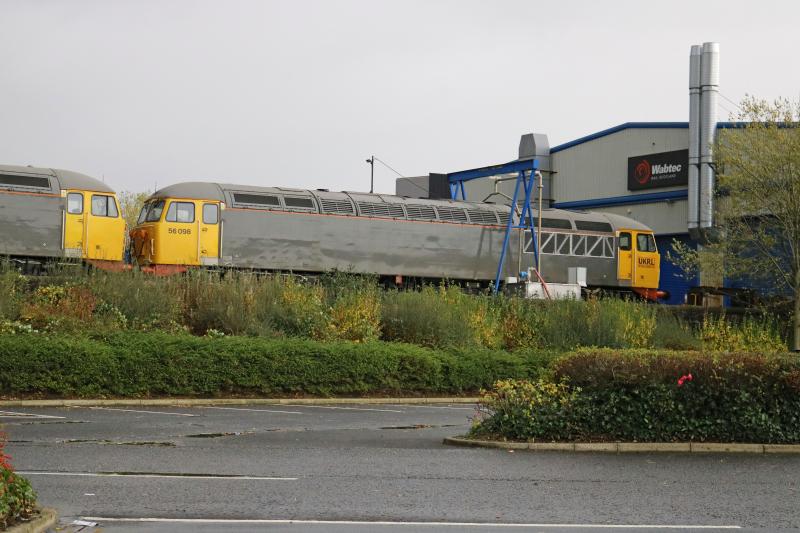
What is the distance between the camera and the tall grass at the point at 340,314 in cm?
2288

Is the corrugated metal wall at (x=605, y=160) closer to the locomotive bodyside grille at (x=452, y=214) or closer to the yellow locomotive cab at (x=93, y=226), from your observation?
the locomotive bodyside grille at (x=452, y=214)

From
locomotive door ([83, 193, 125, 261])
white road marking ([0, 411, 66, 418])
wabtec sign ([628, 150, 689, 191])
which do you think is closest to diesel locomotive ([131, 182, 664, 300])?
locomotive door ([83, 193, 125, 261])

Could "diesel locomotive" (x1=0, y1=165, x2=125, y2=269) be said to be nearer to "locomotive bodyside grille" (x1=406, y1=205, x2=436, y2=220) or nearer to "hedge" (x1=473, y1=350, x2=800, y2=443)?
"locomotive bodyside grille" (x1=406, y1=205, x2=436, y2=220)

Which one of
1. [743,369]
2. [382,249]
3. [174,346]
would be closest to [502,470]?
[743,369]

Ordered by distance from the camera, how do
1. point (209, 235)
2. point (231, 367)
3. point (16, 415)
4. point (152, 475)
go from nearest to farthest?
point (152, 475) < point (16, 415) < point (231, 367) < point (209, 235)

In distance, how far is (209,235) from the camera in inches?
1224

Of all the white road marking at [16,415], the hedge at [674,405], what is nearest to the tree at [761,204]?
the hedge at [674,405]

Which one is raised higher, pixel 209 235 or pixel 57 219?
pixel 57 219

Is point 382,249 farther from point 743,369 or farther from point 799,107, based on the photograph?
point 743,369

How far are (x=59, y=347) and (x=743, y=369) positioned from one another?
41.0 ft

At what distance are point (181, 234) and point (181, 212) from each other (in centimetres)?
71

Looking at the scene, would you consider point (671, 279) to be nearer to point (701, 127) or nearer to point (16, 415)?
point (701, 127)

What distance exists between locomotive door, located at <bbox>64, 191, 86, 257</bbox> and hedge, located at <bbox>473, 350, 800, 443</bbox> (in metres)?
18.6

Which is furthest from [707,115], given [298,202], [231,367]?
[231,367]
